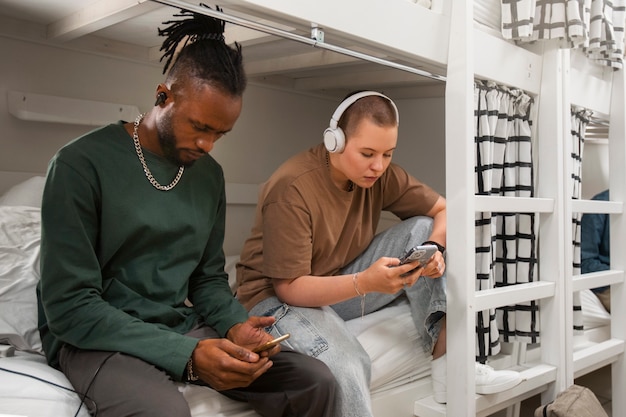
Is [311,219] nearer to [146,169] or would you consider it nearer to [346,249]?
[346,249]

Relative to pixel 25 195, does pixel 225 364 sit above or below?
below

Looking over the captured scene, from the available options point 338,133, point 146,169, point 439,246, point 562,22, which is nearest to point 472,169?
point 439,246

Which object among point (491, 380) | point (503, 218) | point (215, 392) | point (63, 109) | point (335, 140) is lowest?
point (491, 380)

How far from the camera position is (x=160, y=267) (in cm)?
132

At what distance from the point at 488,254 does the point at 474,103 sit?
446mm

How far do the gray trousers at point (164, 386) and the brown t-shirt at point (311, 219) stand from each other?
0.27 metres

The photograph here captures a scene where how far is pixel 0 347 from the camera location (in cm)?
127

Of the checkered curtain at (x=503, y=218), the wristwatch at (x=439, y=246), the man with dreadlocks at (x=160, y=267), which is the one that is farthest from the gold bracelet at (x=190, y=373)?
the checkered curtain at (x=503, y=218)

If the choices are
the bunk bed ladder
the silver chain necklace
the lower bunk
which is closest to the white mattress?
the lower bunk

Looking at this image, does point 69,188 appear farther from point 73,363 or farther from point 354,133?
point 354,133

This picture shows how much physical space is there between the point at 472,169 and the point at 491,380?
0.60 m

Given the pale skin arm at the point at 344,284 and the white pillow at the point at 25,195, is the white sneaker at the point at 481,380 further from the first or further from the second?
the white pillow at the point at 25,195

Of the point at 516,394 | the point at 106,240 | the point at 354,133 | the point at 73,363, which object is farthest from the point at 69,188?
the point at 516,394

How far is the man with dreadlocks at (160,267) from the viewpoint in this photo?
116 cm
